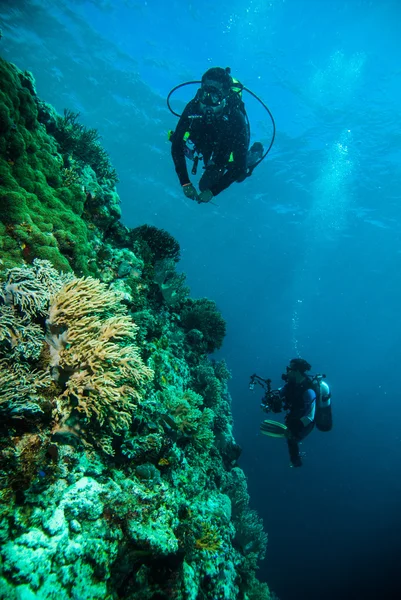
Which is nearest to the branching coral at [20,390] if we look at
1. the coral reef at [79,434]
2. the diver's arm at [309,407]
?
the coral reef at [79,434]

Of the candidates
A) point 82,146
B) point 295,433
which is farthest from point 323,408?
point 82,146

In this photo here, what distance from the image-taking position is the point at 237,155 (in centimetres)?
629

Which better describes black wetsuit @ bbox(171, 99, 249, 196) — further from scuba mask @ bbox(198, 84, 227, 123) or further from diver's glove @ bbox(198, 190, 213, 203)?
diver's glove @ bbox(198, 190, 213, 203)

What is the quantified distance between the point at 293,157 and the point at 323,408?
29.3m

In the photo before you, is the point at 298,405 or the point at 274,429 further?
the point at 298,405

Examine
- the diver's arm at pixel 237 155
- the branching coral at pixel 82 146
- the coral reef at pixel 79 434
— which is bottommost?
the coral reef at pixel 79 434

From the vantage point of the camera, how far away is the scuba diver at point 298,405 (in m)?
7.53

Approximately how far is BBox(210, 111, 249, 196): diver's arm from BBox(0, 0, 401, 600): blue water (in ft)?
31.4

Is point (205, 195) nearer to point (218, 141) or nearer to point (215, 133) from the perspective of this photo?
point (218, 141)

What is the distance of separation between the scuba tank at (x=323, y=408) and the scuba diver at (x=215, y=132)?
5.63 meters

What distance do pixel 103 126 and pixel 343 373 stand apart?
102 meters

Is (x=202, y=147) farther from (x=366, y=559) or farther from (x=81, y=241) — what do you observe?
(x=366, y=559)

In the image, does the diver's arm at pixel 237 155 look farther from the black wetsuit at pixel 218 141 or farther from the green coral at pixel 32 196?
the green coral at pixel 32 196

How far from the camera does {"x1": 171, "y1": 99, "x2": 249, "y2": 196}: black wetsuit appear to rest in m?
6.20
